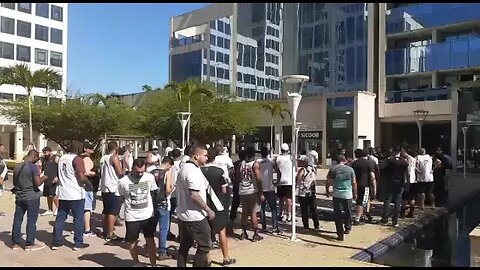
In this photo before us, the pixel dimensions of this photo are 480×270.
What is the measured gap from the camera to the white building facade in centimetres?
5497

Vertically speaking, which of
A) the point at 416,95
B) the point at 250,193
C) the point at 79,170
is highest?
the point at 416,95

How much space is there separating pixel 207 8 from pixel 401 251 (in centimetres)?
5714

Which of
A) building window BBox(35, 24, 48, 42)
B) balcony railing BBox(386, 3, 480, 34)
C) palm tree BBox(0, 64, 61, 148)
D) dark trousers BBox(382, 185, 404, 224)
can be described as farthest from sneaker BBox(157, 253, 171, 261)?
building window BBox(35, 24, 48, 42)

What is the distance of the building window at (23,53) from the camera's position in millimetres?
60691

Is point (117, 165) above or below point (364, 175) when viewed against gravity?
above

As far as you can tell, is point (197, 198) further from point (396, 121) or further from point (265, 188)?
point (396, 121)

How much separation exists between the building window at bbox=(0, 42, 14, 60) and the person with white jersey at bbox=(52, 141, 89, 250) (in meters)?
57.3

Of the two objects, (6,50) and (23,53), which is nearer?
(6,50)

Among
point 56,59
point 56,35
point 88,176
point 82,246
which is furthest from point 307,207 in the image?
point 56,35

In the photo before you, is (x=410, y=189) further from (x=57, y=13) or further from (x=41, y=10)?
(x=57, y=13)

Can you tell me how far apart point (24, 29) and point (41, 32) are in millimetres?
2270

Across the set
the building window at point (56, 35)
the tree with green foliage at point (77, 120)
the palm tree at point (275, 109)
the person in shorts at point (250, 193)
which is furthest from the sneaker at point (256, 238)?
the building window at point (56, 35)

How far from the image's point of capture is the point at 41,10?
2475 inches

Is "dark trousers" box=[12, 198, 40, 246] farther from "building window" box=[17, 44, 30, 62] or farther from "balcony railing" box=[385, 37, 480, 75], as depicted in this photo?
"building window" box=[17, 44, 30, 62]
